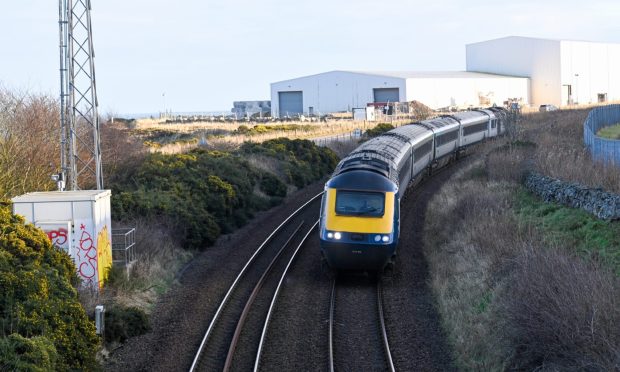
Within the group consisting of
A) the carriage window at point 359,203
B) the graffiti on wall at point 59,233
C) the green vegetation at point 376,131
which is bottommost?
the graffiti on wall at point 59,233

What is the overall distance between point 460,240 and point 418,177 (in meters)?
11.2

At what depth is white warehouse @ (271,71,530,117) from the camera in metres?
91.4

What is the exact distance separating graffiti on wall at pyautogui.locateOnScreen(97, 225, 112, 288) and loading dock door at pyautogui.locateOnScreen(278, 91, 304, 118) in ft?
284

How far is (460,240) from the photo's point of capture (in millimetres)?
20266

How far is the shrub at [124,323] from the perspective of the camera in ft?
46.7

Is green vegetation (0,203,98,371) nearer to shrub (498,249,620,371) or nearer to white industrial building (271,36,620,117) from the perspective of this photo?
shrub (498,249,620,371)

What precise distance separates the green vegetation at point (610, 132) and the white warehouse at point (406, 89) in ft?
135

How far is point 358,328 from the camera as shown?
14.8 meters

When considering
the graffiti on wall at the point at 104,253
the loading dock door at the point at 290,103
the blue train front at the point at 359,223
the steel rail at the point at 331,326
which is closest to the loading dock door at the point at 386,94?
the loading dock door at the point at 290,103

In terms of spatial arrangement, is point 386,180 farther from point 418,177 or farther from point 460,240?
point 418,177

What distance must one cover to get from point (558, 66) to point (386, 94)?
21016 mm

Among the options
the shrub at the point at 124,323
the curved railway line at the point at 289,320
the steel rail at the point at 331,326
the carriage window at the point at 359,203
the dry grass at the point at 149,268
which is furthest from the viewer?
the carriage window at the point at 359,203

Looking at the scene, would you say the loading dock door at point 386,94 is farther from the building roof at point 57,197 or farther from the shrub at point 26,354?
the shrub at point 26,354

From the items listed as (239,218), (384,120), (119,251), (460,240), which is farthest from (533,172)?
(384,120)
